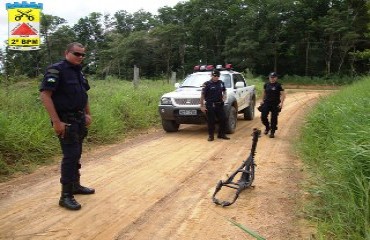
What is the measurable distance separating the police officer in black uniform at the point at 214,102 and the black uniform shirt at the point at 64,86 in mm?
4672

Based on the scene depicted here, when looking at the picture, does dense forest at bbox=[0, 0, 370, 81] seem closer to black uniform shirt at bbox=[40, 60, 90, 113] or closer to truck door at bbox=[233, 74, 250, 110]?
truck door at bbox=[233, 74, 250, 110]

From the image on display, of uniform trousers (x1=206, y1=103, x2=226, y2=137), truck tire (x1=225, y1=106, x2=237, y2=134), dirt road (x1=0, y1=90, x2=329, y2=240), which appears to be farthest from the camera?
truck tire (x1=225, y1=106, x2=237, y2=134)

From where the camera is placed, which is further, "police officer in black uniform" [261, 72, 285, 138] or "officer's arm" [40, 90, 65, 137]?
"police officer in black uniform" [261, 72, 285, 138]

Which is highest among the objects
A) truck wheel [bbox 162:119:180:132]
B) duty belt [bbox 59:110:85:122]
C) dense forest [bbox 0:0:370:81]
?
dense forest [bbox 0:0:370:81]

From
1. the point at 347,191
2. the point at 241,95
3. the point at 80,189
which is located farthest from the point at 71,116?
the point at 241,95

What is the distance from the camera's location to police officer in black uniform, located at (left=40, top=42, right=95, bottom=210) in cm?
406

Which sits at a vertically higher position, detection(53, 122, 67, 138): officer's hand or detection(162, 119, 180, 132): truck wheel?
detection(53, 122, 67, 138): officer's hand

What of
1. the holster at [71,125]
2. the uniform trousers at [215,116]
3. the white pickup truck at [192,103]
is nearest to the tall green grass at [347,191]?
the holster at [71,125]

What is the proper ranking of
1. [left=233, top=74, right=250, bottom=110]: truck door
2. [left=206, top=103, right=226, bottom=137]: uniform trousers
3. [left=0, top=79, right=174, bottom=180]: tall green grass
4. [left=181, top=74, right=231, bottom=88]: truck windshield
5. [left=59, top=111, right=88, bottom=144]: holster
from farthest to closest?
[left=233, top=74, right=250, bottom=110]: truck door < [left=181, top=74, right=231, bottom=88]: truck windshield < [left=206, top=103, right=226, bottom=137]: uniform trousers < [left=0, top=79, right=174, bottom=180]: tall green grass < [left=59, top=111, right=88, bottom=144]: holster

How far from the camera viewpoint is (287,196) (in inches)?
186

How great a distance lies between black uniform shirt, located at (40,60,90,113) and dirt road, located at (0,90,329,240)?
123cm

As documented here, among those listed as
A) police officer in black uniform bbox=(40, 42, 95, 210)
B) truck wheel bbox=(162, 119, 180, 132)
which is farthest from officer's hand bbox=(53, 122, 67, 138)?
truck wheel bbox=(162, 119, 180, 132)

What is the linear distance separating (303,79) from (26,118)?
39.1 m

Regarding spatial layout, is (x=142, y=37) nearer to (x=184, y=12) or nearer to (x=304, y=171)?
(x=184, y=12)
